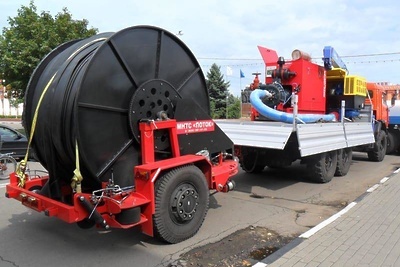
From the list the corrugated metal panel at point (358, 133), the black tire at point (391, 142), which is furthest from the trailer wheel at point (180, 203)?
the black tire at point (391, 142)

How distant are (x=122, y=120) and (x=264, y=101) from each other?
512 centimetres

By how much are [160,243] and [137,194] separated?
2.77 ft

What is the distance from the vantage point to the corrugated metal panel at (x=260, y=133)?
697 cm

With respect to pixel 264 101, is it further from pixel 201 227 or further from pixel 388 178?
pixel 201 227

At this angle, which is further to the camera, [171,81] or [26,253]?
[171,81]

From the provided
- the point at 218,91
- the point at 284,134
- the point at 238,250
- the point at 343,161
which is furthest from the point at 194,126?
the point at 218,91

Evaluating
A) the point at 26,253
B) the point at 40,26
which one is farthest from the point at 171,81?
the point at 40,26

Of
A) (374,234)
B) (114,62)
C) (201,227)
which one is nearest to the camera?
(114,62)

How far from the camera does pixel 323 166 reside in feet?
27.6

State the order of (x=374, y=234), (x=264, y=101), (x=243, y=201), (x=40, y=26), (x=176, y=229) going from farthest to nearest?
(x=40, y=26) < (x=264, y=101) < (x=243, y=201) < (x=374, y=234) < (x=176, y=229)

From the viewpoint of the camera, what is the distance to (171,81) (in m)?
5.16

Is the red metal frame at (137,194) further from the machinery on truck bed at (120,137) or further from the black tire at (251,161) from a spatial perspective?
the black tire at (251,161)

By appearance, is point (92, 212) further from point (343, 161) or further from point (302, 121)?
point (343, 161)

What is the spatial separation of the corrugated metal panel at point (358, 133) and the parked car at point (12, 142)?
30.7 ft
